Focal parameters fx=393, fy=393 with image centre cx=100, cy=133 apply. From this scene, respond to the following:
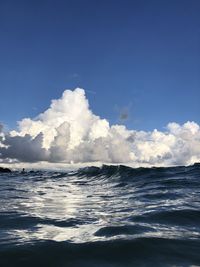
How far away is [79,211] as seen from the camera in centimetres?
1245

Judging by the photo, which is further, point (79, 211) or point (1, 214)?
point (79, 211)

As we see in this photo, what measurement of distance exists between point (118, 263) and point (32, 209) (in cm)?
701

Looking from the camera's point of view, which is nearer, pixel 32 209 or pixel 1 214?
pixel 1 214

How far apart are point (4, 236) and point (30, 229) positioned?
1024 mm

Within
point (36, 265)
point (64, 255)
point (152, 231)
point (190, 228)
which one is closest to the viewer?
point (36, 265)

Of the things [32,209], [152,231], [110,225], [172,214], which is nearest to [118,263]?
[152,231]

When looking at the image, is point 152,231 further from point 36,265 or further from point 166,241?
point 36,265

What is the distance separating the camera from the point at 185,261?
21.0ft

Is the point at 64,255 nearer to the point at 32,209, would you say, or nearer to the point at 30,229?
the point at 30,229

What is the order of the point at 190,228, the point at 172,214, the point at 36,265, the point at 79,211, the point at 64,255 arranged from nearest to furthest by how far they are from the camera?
1. the point at 36,265
2. the point at 64,255
3. the point at 190,228
4. the point at 172,214
5. the point at 79,211

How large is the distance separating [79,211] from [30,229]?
3.58 metres

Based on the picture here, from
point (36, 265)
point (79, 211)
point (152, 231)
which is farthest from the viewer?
point (79, 211)

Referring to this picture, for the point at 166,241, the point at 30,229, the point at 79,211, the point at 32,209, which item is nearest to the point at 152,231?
the point at 166,241

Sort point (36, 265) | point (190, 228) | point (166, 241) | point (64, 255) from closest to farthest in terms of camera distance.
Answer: point (36, 265)
point (64, 255)
point (166, 241)
point (190, 228)
